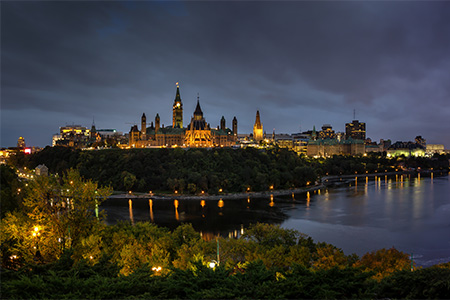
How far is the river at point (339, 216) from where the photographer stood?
84.7 ft

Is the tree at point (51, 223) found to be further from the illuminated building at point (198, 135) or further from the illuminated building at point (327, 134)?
the illuminated building at point (327, 134)

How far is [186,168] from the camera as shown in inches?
2261

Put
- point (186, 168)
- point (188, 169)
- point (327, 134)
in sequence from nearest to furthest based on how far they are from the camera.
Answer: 1. point (188, 169)
2. point (186, 168)
3. point (327, 134)

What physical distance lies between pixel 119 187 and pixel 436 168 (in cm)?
8796

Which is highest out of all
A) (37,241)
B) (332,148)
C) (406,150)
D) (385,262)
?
(332,148)

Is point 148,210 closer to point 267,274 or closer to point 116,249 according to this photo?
point 116,249

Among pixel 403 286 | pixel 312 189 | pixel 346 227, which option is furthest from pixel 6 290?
pixel 312 189

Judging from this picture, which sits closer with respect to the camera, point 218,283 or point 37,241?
point 218,283

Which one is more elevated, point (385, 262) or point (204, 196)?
point (385, 262)

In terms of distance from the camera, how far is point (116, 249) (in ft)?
52.5

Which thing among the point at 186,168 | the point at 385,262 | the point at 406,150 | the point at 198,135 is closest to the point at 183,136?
the point at 198,135

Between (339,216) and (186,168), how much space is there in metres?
29.3

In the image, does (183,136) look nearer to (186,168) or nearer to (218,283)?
(186,168)

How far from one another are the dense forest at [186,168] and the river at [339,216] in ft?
16.6
